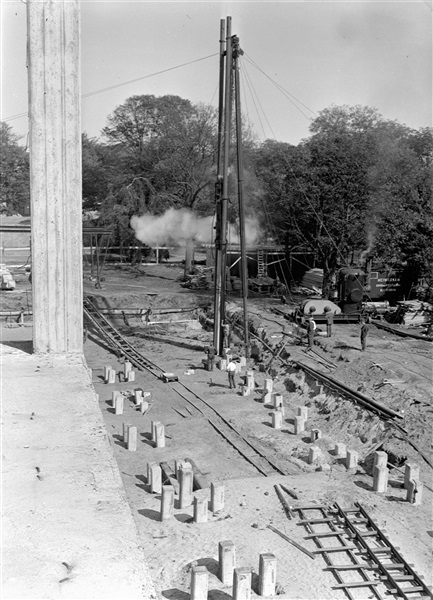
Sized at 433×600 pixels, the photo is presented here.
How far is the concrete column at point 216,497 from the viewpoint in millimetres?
11898

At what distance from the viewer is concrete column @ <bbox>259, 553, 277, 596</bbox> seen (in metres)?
9.25

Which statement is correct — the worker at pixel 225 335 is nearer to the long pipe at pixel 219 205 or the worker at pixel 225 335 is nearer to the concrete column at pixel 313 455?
the long pipe at pixel 219 205

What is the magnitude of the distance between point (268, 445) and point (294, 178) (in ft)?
57.0

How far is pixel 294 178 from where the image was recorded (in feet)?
101

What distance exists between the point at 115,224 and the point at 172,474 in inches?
1162

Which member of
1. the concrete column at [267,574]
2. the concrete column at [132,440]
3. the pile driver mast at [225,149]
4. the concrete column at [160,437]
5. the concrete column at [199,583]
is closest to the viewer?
the concrete column at [199,583]

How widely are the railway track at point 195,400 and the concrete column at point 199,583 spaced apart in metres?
5.35

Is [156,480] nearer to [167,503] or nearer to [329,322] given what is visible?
[167,503]

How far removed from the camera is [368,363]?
67.6 ft

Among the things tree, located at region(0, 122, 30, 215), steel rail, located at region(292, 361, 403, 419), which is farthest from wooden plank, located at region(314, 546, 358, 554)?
tree, located at region(0, 122, 30, 215)

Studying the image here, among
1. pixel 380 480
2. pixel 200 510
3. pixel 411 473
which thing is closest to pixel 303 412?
pixel 380 480

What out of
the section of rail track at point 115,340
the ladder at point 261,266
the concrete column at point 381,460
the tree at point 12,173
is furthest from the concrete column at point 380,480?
the tree at point 12,173

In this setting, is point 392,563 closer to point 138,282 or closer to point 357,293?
point 357,293

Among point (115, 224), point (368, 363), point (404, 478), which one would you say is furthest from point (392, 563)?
point (115, 224)
